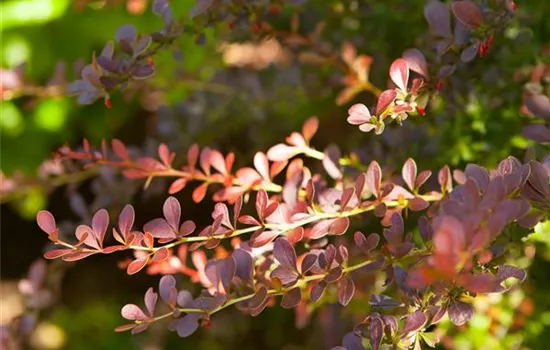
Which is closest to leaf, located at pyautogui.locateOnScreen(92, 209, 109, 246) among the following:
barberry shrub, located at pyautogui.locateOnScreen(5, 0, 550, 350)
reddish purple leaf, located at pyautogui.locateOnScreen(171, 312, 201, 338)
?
barberry shrub, located at pyautogui.locateOnScreen(5, 0, 550, 350)

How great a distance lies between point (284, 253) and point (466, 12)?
1.10ft

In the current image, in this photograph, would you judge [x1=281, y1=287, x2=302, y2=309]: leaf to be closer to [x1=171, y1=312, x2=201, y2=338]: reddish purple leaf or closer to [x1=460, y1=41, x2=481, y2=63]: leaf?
[x1=171, y1=312, x2=201, y2=338]: reddish purple leaf

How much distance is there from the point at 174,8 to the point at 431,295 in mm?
1576


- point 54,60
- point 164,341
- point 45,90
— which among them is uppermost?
point 45,90

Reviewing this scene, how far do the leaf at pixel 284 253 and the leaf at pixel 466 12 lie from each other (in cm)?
32

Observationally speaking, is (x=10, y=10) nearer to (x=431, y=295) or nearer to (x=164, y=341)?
(x=164, y=341)

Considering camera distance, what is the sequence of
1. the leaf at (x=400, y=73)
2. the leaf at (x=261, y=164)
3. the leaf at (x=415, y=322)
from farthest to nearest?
the leaf at (x=261, y=164) → the leaf at (x=400, y=73) → the leaf at (x=415, y=322)

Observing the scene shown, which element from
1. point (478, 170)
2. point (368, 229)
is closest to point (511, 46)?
point (368, 229)

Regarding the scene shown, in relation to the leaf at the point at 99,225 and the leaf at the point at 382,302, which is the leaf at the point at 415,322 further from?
the leaf at the point at 99,225

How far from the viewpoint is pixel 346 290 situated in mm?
801

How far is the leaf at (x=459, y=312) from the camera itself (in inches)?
28.9

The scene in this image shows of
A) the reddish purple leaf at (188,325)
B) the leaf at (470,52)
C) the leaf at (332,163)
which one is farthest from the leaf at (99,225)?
the leaf at (470,52)

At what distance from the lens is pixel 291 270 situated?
77 cm

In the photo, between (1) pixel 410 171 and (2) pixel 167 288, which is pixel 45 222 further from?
(1) pixel 410 171
